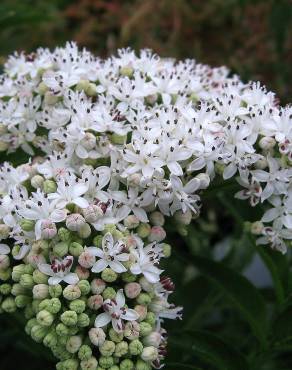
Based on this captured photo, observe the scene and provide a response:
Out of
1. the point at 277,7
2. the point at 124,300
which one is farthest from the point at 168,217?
the point at 277,7

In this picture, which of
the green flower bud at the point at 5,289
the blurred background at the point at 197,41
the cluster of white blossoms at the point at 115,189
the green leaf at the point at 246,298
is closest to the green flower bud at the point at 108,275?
the cluster of white blossoms at the point at 115,189

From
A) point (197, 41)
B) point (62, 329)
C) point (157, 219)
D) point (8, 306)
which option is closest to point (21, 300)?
point (8, 306)

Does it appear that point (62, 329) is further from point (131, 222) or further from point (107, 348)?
point (131, 222)

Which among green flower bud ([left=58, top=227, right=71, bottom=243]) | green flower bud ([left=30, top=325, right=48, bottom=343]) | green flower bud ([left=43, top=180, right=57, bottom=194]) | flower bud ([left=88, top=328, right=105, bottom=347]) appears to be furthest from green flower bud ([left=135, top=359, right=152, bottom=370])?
green flower bud ([left=43, top=180, right=57, bottom=194])

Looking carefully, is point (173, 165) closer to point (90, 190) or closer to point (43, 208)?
point (90, 190)

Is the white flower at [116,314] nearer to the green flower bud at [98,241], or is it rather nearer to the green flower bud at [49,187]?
the green flower bud at [98,241]
